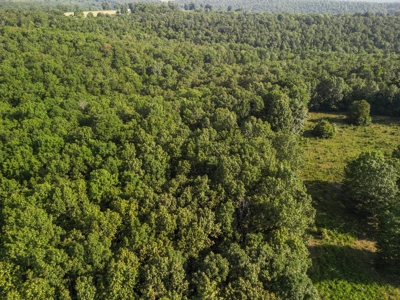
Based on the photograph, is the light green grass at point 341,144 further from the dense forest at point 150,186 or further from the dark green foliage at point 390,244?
the dark green foliage at point 390,244

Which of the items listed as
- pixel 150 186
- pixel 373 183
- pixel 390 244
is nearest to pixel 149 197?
pixel 150 186

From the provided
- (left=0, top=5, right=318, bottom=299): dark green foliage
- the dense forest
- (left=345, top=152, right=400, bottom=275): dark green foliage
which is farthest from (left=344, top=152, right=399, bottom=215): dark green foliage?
(left=0, top=5, right=318, bottom=299): dark green foliage

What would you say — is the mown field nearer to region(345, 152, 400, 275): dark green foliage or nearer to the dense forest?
region(345, 152, 400, 275): dark green foliage

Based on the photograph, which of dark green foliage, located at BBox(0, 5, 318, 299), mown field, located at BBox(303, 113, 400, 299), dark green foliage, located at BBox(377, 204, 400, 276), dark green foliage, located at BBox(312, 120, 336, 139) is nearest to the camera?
dark green foliage, located at BBox(0, 5, 318, 299)

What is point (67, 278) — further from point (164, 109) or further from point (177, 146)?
point (164, 109)

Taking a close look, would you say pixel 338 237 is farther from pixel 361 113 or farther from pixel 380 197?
pixel 361 113

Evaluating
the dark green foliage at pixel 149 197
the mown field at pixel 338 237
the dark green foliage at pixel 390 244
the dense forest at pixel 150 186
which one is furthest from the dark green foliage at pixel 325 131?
the dark green foliage at pixel 390 244

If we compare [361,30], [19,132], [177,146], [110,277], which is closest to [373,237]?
[177,146]
